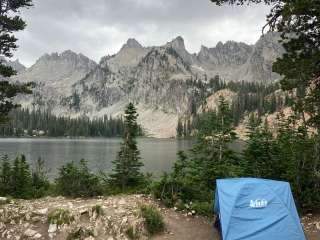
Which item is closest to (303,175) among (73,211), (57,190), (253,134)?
(253,134)

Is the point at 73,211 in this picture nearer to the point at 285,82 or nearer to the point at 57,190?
the point at 57,190

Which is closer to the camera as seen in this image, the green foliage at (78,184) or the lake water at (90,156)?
the green foliage at (78,184)

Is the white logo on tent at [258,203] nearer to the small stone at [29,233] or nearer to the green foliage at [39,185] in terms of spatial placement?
the small stone at [29,233]

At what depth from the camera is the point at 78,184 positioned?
18.2 metres

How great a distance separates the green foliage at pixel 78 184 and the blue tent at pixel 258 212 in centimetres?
675

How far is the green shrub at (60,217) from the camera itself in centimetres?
1493

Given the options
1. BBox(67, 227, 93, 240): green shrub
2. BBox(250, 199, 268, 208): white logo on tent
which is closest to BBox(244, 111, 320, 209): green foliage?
BBox(250, 199, 268, 208): white logo on tent

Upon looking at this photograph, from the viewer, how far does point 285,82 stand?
1575cm

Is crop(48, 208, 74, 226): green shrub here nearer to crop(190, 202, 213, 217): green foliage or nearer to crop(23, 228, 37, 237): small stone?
crop(23, 228, 37, 237): small stone

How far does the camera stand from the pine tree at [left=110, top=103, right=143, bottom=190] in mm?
Answer: 22656

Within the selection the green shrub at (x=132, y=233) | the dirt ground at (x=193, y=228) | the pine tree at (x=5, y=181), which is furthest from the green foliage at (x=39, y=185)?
the dirt ground at (x=193, y=228)

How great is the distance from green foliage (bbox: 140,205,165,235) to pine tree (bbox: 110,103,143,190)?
6415mm

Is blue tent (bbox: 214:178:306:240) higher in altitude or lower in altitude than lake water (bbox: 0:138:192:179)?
higher

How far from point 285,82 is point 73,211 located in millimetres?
9916
